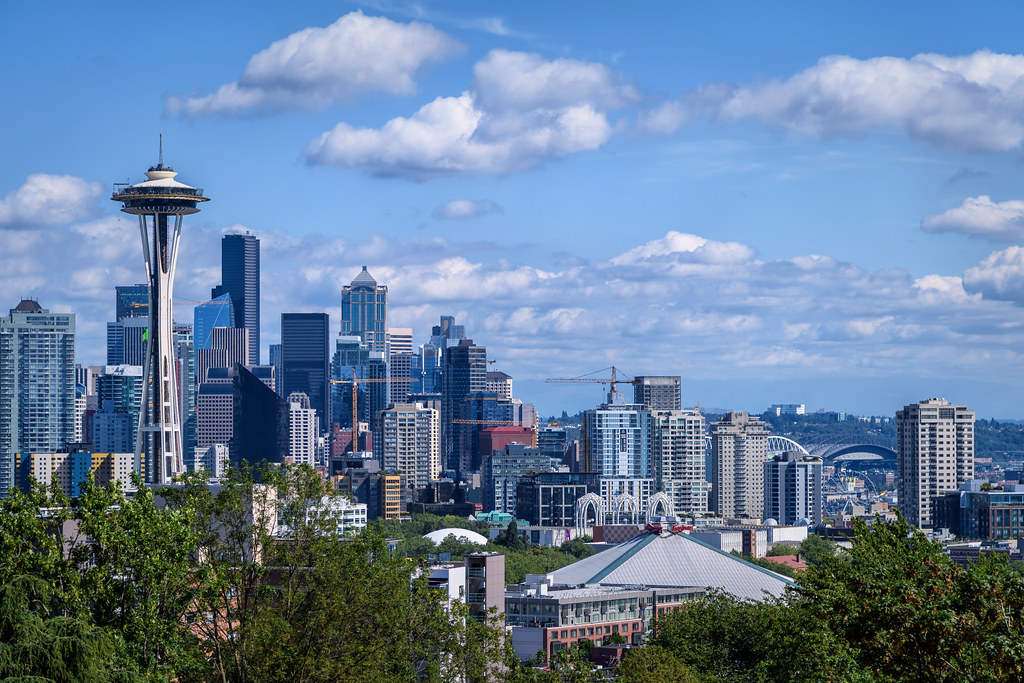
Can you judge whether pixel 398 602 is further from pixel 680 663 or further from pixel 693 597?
pixel 693 597

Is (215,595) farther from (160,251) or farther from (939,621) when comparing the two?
(160,251)

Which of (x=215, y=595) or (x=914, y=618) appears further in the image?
(x=215, y=595)

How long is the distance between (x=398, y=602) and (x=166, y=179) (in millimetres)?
122157

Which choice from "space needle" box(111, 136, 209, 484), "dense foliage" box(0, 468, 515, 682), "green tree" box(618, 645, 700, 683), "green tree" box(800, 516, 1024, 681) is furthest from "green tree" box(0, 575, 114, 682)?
"space needle" box(111, 136, 209, 484)

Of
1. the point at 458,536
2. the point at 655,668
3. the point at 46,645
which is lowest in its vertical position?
the point at 458,536

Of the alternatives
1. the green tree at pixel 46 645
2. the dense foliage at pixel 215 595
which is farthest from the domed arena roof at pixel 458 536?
the green tree at pixel 46 645

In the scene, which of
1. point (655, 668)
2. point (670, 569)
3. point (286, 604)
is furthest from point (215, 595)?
point (670, 569)

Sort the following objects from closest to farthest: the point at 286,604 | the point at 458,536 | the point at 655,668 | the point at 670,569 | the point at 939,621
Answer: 1. the point at 939,621
2. the point at 286,604
3. the point at 655,668
4. the point at 670,569
5. the point at 458,536

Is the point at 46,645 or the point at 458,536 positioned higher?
the point at 46,645

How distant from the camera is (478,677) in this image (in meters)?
37.8

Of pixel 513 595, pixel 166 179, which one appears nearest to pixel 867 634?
pixel 513 595

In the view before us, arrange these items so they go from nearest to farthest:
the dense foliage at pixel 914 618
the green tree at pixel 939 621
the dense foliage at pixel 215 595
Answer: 1. the green tree at pixel 939 621
2. the dense foliage at pixel 914 618
3. the dense foliage at pixel 215 595

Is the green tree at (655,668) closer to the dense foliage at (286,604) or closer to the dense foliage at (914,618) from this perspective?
the dense foliage at (286,604)

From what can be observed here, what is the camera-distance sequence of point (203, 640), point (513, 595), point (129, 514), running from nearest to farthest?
point (129, 514) < point (203, 640) < point (513, 595)
